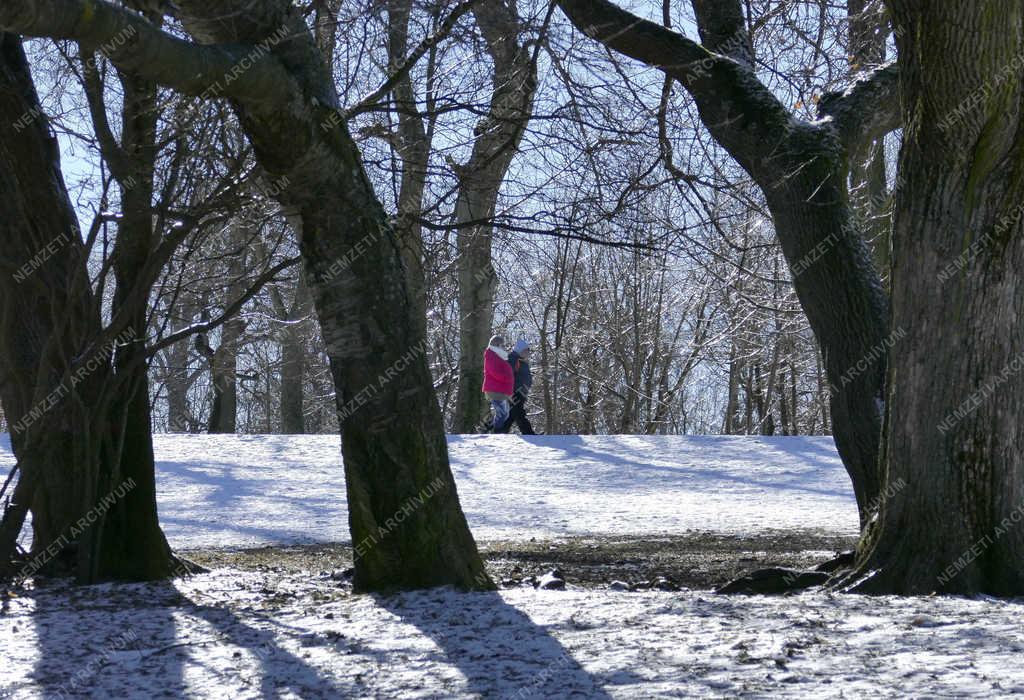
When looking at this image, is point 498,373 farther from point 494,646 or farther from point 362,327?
point 494,646

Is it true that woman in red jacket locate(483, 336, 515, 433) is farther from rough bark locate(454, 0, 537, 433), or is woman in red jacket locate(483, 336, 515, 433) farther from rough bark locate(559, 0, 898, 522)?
rough bark locate(559, 0, 898, 522)

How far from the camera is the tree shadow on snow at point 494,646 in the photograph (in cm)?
367

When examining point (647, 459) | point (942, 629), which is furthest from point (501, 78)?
point (647, 459)

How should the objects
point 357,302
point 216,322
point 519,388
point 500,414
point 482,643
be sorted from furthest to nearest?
point 519,388, point 500,414, point 216,322, point 357,302, point 482,643

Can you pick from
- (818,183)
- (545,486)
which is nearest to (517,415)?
(545,486)

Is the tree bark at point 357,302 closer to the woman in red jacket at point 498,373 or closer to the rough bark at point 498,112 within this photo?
the rough bark at point 498,112

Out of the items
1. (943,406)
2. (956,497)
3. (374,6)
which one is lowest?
(956,497)

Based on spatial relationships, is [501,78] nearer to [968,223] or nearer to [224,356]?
[968,223]

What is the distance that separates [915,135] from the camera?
502cm

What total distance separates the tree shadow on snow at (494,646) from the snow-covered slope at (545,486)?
4762 mm

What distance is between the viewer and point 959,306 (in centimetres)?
491

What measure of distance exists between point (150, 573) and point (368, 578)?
1.57 meters

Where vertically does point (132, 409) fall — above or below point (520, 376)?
below

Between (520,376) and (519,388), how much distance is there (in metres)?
0.19
